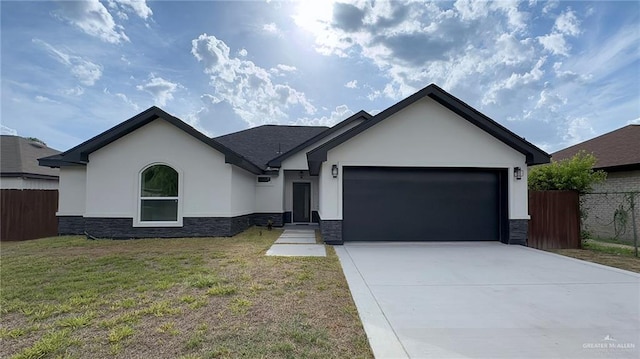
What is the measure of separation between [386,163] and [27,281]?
8.86 metres

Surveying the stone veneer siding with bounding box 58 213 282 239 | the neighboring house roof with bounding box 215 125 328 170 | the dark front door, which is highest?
the neighboring house roof with bounding box 215 125 328 170

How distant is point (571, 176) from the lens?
10.2 meters

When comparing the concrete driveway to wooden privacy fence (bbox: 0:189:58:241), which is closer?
the concrete driveway

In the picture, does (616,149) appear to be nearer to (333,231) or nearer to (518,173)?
(518,173)

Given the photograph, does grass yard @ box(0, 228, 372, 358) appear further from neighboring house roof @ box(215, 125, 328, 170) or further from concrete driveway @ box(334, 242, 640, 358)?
neighboring house roof @ box(215, 125, 328, 170)

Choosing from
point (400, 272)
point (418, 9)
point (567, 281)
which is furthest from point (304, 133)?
point (567, 281)

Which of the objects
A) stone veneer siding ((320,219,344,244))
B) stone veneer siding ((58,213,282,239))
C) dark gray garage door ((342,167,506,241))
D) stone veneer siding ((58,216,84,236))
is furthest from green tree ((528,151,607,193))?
stone veneer siding ((58,216,84,236))

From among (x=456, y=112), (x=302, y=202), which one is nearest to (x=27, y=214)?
(x=302, y=202)

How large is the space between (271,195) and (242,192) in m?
2.97

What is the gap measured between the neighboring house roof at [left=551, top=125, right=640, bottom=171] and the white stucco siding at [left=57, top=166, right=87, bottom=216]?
68.2ft

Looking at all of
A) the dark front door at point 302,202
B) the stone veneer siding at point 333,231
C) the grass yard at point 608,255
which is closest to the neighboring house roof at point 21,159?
the dark front door at point 302,202

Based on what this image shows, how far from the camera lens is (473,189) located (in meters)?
10.4

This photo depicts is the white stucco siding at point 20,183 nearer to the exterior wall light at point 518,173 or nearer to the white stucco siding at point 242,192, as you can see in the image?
the white stucco siding at point 242,192

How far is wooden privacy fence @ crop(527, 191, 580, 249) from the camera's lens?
10.2 m
